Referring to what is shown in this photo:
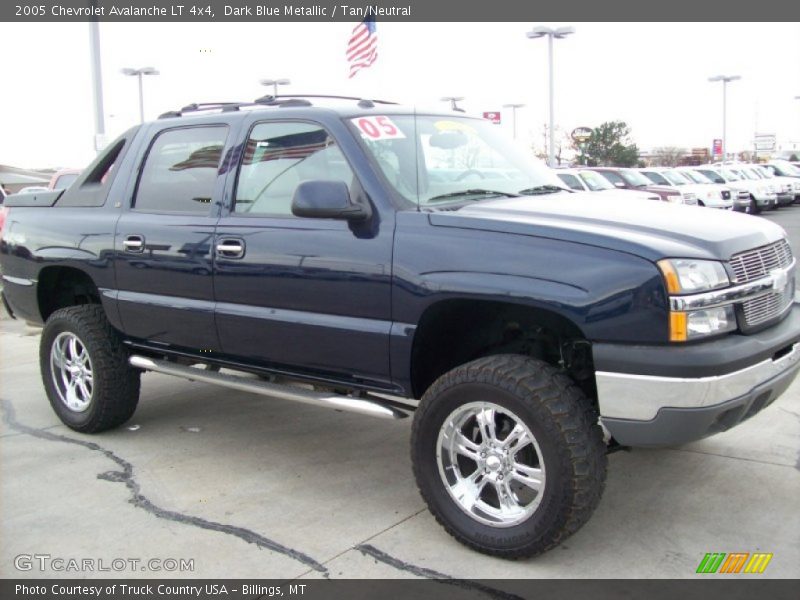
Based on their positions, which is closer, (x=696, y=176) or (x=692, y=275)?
(x=692, y=275)

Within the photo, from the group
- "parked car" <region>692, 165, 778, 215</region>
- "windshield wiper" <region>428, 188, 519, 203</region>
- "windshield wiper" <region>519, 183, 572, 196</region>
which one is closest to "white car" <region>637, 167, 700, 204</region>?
"parked car" <region>692, 165, 778, 215</region>

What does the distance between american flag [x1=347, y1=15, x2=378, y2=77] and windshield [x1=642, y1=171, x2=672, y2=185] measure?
12.7 meters

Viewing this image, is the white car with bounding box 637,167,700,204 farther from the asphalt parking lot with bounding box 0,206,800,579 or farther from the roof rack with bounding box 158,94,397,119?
the roof rack with bounding box 158,94,397,119

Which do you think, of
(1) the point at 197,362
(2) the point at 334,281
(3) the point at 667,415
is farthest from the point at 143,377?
(3) the point at 667,415

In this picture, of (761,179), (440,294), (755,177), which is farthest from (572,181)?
(440,294)

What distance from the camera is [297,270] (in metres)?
3.97

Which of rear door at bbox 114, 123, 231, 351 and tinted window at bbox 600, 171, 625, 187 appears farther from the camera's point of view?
tinted window at bbox 600, 171, 625, 187

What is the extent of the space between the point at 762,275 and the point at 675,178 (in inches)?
873

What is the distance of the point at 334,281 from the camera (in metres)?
3.84

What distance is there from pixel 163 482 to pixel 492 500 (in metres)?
1.94

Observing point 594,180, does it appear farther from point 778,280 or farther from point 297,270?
point 297,270

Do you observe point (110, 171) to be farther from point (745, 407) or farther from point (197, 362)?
point (745, 407)

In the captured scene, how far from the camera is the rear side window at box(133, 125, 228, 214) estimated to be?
4.57 m

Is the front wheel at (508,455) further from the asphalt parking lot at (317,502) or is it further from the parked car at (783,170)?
the parked car at (783,170)
